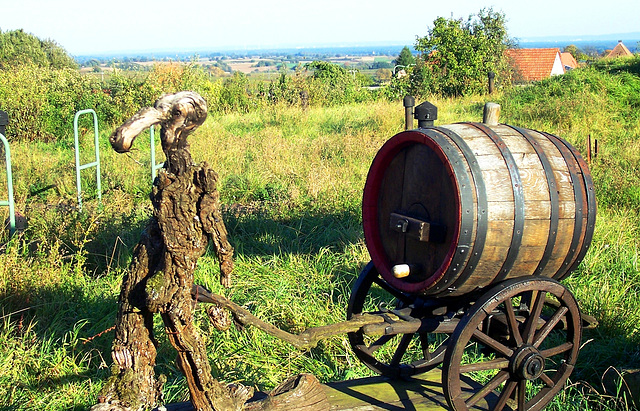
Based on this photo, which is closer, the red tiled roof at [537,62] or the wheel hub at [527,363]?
the wheel hub at [527,363]

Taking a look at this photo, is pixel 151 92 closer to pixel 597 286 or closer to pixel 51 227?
pixel 51 227

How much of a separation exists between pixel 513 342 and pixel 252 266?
8.03ft

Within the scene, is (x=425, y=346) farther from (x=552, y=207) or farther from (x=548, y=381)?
(x=552, y=207)

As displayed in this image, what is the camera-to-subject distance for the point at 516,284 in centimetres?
297

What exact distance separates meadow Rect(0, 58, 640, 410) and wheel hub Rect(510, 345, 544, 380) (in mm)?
614

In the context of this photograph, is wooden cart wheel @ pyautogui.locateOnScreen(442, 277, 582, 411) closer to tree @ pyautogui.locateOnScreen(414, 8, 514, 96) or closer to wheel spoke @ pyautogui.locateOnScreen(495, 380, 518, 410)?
wheel spoke @ pyautogui.locateOnScreen(495, 380, 518, 410)

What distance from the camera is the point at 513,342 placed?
3113 mm

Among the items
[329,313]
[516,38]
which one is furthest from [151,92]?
[516,38]

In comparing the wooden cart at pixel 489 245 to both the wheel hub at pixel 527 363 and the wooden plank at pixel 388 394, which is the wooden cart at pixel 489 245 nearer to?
the wheel hub at pixel 527 363

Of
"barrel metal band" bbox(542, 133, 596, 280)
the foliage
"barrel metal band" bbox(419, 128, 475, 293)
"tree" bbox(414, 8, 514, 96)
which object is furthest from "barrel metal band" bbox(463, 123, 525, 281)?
the foliage

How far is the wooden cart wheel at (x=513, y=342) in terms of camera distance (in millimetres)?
2934

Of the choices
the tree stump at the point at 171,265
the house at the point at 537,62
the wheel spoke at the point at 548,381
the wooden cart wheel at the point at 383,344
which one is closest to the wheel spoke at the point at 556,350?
the wheel spoke at the point at 548,381

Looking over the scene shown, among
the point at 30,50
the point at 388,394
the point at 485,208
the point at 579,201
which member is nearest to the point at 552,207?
the point at 579,201

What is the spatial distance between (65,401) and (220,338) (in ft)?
3.29
